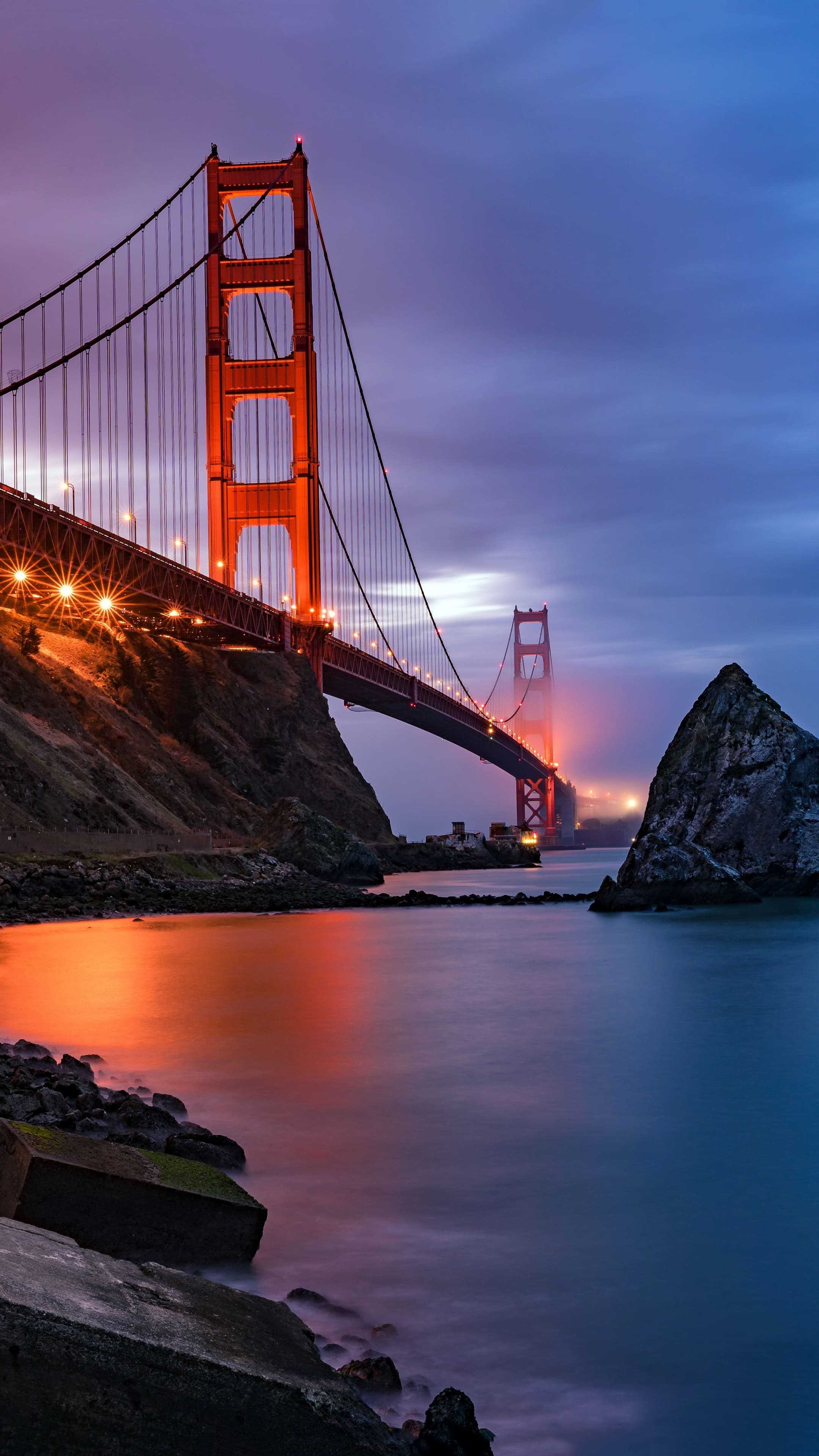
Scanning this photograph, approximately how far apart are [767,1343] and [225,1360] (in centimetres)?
246

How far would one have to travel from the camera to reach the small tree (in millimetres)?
46906

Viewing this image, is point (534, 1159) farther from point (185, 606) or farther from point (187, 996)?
point (185, 606)

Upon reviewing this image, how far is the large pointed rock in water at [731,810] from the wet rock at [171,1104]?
72.7 ft

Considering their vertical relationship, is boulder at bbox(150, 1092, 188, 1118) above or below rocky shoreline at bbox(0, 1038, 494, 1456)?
below

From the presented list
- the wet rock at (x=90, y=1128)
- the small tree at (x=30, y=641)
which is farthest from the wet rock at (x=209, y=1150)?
the small tree at (x=30, y=641)

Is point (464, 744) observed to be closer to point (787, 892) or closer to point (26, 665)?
point (26, 665)

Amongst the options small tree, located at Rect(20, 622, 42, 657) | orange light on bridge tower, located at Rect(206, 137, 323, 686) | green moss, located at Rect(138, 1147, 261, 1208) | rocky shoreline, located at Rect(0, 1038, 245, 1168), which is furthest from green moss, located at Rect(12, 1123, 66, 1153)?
orange light on bridge tower, located at Rect(206, 137, 323, 686)

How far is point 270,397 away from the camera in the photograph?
221ft

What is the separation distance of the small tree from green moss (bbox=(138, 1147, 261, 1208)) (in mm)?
43455

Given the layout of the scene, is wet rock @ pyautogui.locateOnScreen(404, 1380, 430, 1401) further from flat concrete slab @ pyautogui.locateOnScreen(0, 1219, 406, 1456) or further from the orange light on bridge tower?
the orange light on bridge tower

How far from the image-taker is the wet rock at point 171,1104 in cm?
830

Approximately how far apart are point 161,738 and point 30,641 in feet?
27.4

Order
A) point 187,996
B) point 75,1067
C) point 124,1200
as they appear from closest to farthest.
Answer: point 124,1200 < point 75,1067 < point 187,996

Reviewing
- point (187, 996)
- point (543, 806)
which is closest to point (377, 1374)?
point (187, 996)
